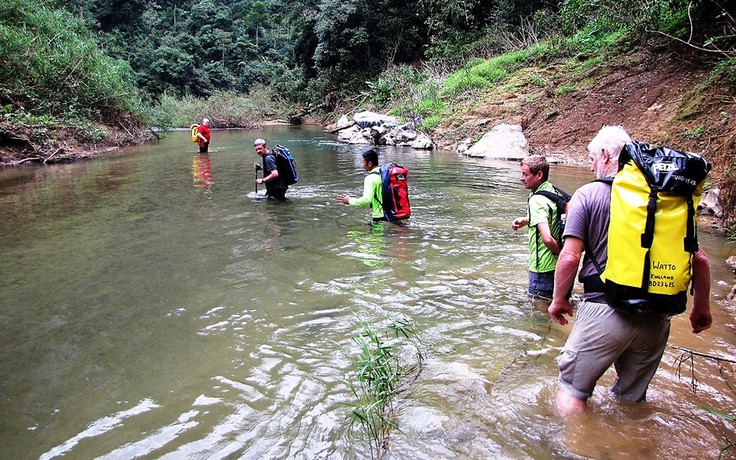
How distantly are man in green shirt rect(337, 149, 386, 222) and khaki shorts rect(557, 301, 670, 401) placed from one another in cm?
446

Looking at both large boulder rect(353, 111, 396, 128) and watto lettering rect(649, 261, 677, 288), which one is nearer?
watto lettering rect(649, 261, 677, 288)

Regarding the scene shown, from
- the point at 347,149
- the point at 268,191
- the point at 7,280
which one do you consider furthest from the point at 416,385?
the point at 347,149

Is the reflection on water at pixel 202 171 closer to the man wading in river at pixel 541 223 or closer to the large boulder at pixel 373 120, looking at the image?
the man wading in river at pixel 541 223

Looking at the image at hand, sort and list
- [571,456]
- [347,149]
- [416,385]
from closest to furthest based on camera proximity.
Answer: [571,456] < [416,385] < [347,149]

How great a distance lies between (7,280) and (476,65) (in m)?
23.8

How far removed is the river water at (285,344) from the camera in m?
2.84

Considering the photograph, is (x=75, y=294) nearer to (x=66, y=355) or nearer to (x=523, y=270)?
(x=66, y=355)

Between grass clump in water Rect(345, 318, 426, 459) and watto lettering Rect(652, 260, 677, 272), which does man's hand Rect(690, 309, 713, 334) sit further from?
grass clump in water Rect(345, 318, 426, 459)

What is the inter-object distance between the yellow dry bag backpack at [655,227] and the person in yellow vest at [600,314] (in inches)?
7.3

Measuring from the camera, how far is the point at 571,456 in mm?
2600

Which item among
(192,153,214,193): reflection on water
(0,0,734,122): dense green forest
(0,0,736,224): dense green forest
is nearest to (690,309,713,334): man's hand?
(0,0,736,224): dense green forest

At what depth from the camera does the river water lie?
2.84 meters

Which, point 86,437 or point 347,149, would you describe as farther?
point 347,149

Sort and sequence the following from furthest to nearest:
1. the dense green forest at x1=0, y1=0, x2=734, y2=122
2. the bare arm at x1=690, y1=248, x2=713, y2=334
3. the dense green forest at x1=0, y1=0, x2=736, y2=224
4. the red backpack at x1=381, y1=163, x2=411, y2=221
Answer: the dense green forest at x1=0, y1=0, x2=734, y2=122 < the dense green forest at x1=0, y1=0, x2=736, y2=224 < the red backpack at x1=381, y1=163, x2=411, y2=221 < the bare arm at x1=690, y1=248, x2=713, y2=334
